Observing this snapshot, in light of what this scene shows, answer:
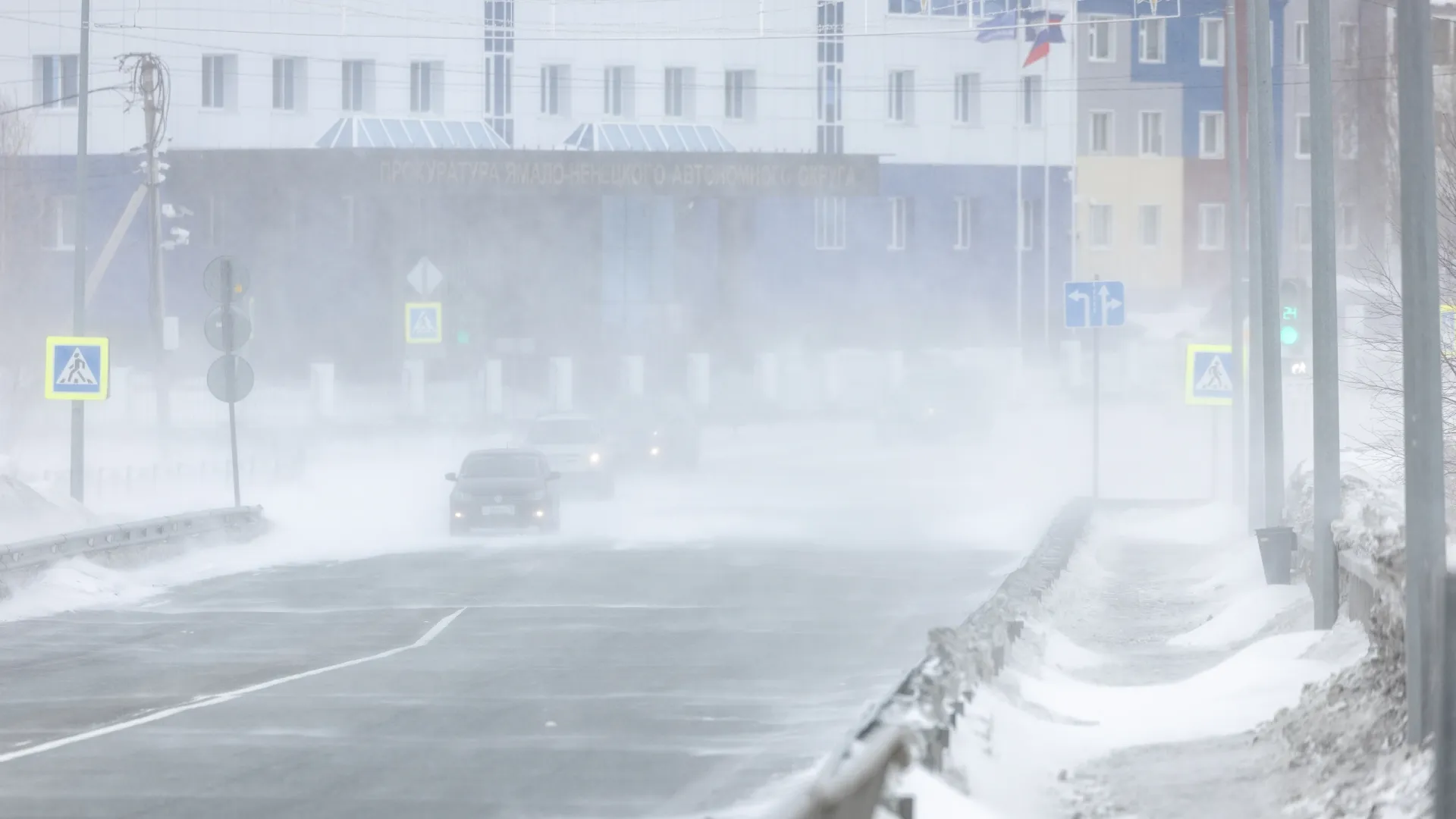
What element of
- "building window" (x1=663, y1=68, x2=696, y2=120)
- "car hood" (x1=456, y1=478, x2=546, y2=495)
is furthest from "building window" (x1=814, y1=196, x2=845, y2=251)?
"car hood" (x1=456, y1=478, x2=546, y2=495)

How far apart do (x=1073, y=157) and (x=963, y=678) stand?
6177cm

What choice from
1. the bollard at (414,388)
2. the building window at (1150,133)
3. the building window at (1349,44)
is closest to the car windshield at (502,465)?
the bollard at (414,388)

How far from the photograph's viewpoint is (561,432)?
4266 cm

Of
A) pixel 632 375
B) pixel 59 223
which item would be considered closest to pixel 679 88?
pixel 632 375

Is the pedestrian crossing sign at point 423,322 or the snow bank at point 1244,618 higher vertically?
the pedestrian crossing sign at point 423,322

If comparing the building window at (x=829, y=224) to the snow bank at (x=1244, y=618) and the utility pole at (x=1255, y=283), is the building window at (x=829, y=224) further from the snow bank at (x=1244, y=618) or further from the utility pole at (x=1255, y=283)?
the snow bank at (x=1244, y=618)

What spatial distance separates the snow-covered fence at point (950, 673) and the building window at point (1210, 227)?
59354mm

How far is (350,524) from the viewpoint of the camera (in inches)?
1453

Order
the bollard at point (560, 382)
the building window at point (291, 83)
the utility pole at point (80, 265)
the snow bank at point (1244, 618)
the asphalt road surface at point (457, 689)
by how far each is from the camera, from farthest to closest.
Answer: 1. the building window at point (291, 83)
2. the bollard at point (560, 382)
3. the utility pole at point (80, 265)
4. the snow bank at point (1244, 618)
5. the asphalt road surface at point (457, 689)

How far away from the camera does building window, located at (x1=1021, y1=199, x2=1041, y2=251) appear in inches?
2805

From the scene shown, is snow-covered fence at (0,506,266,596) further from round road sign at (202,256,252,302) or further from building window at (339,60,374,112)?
building window at (339,60,374,112)

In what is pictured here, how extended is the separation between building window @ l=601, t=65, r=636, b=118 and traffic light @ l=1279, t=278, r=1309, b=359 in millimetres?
44385

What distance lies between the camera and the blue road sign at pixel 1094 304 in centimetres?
3422

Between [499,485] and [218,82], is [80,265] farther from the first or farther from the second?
[218,82]
